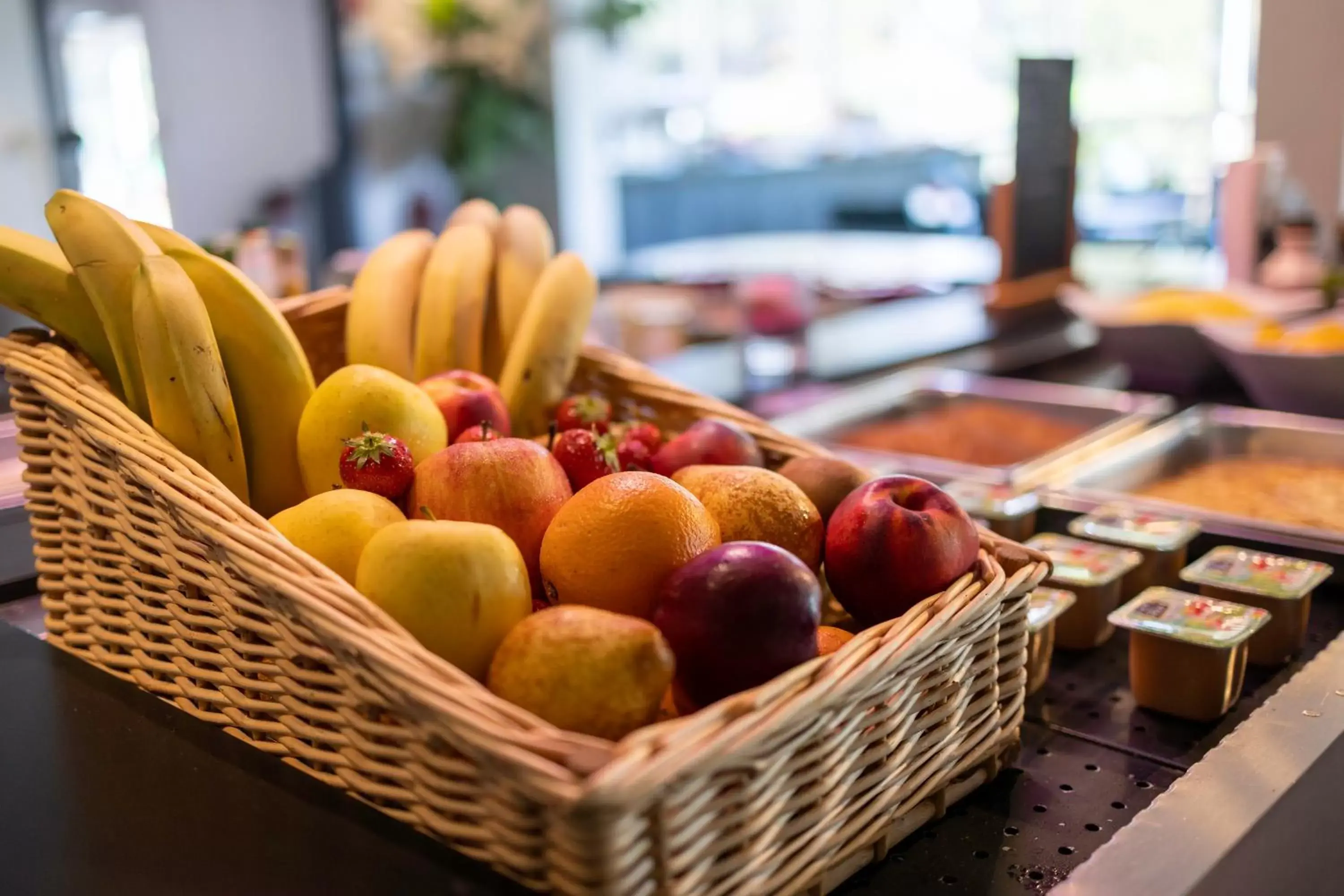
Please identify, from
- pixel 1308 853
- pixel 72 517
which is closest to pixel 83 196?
pixel 72 517

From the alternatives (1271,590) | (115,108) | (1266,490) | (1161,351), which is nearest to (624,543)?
(1271,590)

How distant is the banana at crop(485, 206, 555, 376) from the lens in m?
1.22

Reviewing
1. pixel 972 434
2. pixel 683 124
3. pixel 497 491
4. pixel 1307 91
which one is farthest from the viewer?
pixel 683 124

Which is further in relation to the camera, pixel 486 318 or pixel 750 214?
pixel 750 214

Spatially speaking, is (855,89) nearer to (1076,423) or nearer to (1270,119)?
(1270,119)

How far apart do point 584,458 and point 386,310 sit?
1.14ft

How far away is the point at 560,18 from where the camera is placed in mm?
6621

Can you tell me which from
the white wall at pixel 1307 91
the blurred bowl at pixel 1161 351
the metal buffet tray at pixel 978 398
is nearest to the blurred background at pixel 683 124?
the white wall at pixel 1307 91

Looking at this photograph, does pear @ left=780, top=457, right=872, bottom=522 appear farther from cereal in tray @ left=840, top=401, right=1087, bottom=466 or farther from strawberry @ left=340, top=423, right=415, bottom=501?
cereal in tray @ left=840, top=401, right=1087, bottom=466

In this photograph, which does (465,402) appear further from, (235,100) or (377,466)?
(235,100)

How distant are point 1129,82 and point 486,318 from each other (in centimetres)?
803

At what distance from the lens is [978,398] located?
6.43ft

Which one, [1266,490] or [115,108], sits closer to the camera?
[1266,490]

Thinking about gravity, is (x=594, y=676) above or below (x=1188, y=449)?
above
